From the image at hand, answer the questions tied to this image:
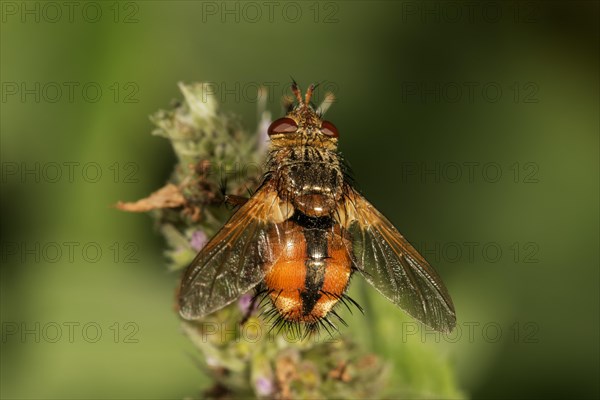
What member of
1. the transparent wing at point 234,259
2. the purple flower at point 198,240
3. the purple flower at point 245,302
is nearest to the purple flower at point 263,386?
the purple flower at point 245,302

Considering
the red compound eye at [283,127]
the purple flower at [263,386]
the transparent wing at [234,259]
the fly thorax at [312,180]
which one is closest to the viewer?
the transparent wing at [234,259]

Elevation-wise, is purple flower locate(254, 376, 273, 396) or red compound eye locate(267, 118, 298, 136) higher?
red compound eye locate(267, 118, 298, 136)

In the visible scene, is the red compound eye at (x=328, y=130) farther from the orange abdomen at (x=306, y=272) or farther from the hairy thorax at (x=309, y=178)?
the orange abdomen at (x=306, y=272)

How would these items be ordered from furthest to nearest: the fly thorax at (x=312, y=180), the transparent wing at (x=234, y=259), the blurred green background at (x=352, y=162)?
the blurred green background at (x=352, y=162)
the fly thorax at (x=312, y=180)
the transparent wing at (x=234, y=259)

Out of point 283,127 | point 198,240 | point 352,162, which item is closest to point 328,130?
point 283,127

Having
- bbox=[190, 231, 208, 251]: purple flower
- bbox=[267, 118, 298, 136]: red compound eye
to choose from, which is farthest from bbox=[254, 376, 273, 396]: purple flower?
bbox=[267, 118, 298, 136]: red compound eye

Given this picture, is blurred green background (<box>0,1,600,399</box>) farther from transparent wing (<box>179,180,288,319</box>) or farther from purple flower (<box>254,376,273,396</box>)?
transparent wing (<box>179,180,288,319</box>)

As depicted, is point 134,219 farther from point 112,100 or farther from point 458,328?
point 458,328

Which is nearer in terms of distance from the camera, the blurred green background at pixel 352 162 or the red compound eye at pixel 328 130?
the red compound eye at pixel 328 130
